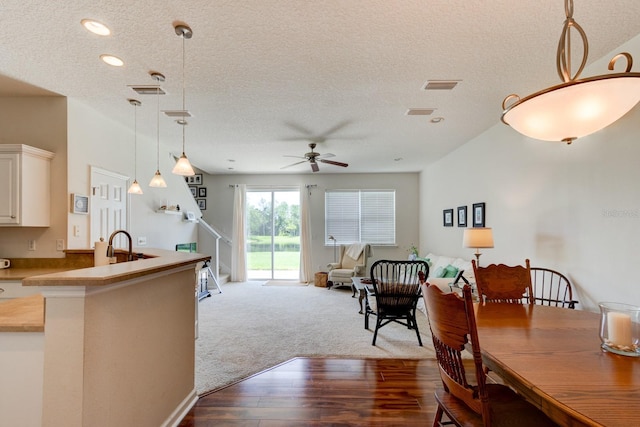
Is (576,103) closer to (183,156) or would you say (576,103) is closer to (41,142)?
(183,156)

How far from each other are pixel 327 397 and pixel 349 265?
4.42m

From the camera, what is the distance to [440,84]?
9.25 feet

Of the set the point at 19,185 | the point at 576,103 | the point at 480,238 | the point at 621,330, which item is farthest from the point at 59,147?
the point at 480,238

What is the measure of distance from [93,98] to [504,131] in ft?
15.8

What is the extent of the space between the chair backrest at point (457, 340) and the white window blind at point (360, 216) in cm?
597

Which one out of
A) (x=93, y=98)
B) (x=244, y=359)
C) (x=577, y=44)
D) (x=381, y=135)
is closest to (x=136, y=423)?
(x=244, y=359)

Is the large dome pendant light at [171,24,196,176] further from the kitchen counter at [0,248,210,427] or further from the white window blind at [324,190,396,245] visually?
the white window blind at [324,190,396,245]

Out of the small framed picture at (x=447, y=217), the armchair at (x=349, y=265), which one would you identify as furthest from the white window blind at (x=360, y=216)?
the small framed picture at (x=447, y=217)

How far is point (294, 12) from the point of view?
6.16ft

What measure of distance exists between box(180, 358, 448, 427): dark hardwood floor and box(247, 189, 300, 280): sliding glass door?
4.58 m

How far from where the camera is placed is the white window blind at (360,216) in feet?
24.4

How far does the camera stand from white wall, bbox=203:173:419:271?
7.38 m

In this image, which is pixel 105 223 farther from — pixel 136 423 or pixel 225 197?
pixel 225 197

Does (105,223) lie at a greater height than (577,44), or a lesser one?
lesser
